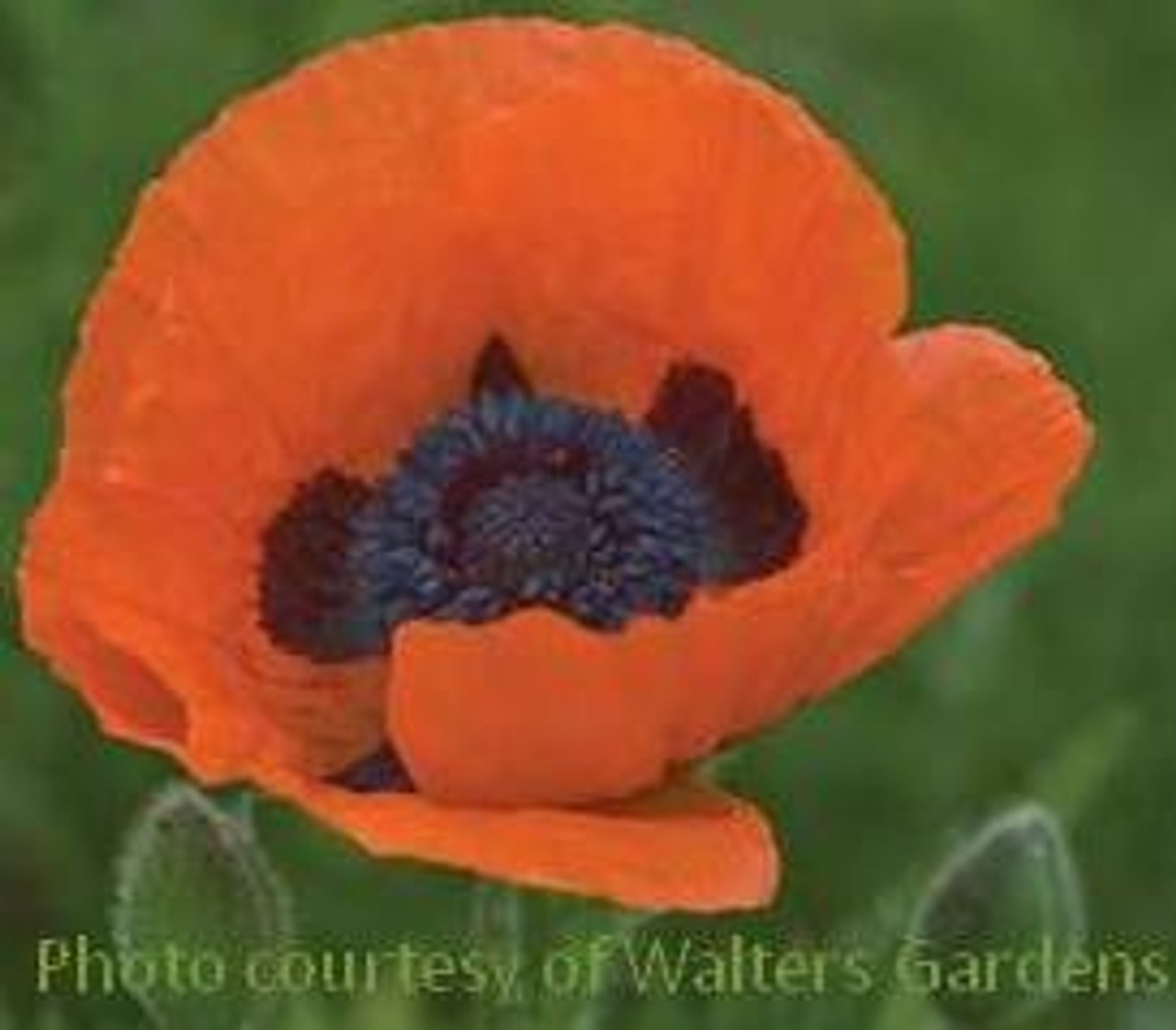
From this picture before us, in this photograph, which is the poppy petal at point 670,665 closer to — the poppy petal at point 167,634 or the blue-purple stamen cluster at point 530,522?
the poppy petal at point 167,634

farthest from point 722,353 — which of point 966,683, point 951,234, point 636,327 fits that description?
point 951,234

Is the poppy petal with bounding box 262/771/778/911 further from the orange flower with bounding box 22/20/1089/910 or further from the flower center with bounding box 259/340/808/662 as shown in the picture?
the flower center with bounding box 259/340/808/662

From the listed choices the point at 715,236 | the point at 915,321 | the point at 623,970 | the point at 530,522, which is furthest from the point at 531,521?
the point at 915,321

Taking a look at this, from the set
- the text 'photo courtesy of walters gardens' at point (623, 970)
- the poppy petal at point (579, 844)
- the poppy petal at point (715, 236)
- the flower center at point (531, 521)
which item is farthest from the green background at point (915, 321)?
the poppy petal at point (579, 844)

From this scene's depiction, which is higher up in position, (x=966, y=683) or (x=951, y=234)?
(x=951, y=234)

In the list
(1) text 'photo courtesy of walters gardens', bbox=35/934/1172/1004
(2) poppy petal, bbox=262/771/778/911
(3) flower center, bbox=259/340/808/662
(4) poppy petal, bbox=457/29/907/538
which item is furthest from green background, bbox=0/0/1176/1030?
(2) poppy petal, bbox=262/771/778/911

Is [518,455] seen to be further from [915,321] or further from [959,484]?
[915,321]

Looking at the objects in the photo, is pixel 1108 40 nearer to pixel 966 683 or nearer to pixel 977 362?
pixel 966 683
